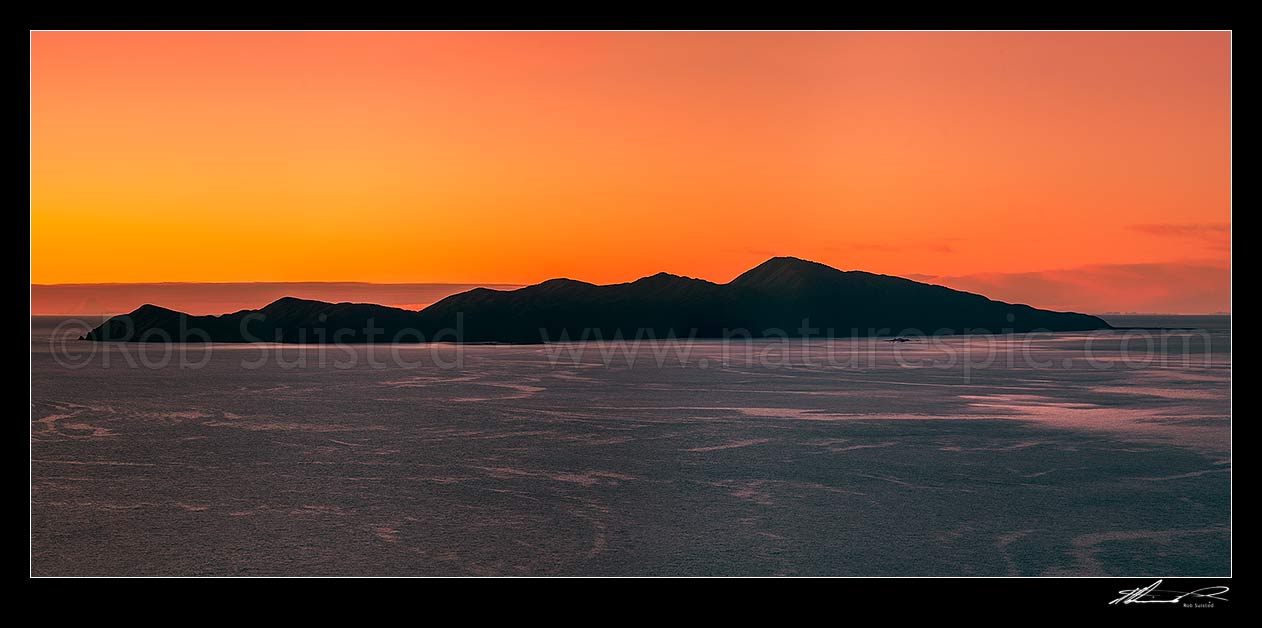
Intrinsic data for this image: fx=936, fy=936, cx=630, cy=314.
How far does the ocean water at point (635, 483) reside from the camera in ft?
33.2

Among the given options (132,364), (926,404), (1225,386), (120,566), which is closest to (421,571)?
(120,566)

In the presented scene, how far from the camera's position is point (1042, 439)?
18766 millimetres
